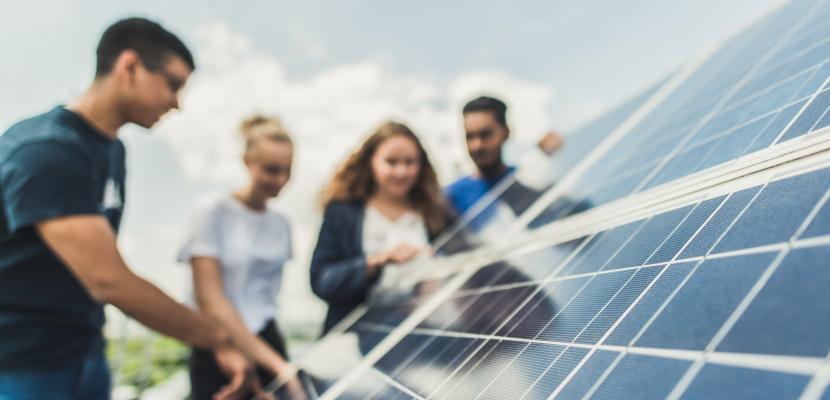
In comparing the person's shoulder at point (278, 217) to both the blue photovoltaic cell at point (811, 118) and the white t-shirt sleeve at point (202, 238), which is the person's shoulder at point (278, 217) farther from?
the blue photovoltaic cell at point (811, 118)

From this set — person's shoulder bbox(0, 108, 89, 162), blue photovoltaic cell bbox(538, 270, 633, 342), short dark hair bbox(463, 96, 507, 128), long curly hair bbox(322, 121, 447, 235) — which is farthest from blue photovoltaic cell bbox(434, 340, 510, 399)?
short dark hair bbox(463, 96, 507, 128)

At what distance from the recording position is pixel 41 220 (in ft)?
6.72

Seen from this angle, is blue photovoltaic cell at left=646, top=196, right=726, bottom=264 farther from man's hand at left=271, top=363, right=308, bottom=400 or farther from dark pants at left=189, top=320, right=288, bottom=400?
dark pants at left=189, top=320, right=288, bottom=400

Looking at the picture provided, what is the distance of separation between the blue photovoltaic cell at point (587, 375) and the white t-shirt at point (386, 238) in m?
2.68

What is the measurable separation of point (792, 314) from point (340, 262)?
3336 millimetres

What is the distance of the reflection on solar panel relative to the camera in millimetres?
923

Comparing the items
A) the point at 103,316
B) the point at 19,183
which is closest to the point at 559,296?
the point at 19,183

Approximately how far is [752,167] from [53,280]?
9.53 feet

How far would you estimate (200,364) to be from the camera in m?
3.59

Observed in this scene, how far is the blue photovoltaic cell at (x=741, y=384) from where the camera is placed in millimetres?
741

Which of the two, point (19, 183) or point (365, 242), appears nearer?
point (19, 183)

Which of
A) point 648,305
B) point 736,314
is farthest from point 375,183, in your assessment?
point 736,314

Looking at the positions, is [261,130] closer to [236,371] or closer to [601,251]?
[236,371]

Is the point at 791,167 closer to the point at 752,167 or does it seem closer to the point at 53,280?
the point at 752,167
